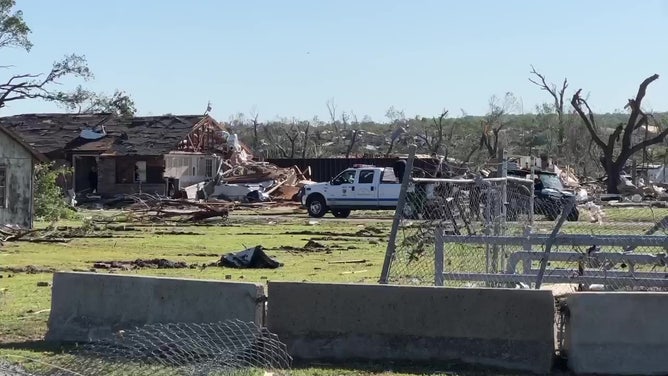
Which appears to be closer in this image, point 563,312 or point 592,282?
point 563,312

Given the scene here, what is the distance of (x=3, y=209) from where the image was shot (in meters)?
32.8

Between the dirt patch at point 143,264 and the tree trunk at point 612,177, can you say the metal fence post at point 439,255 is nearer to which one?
the dirt patch at point 143,264

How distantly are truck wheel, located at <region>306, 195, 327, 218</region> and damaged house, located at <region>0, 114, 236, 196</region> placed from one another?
16423mm

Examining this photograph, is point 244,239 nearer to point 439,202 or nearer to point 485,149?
point 439,202

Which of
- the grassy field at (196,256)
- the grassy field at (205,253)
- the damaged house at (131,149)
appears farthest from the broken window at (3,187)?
the damaged house at (131,149)

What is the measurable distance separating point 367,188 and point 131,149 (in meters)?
20.9

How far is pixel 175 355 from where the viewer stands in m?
9.88

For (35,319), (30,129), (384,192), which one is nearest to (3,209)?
(384,192)

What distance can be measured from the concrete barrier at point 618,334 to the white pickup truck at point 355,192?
29.2 meters

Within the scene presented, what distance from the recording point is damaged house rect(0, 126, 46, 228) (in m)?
32.9

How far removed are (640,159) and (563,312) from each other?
272 ft

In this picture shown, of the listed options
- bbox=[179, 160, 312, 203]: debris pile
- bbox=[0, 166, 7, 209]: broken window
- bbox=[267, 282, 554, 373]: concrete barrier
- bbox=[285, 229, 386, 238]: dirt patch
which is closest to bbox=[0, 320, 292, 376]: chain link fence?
bbox=[267, 282, 554, 373]: concrete barrier

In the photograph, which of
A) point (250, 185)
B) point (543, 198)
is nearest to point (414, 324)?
point (543, 198)

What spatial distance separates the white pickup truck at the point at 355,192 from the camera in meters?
39.7
